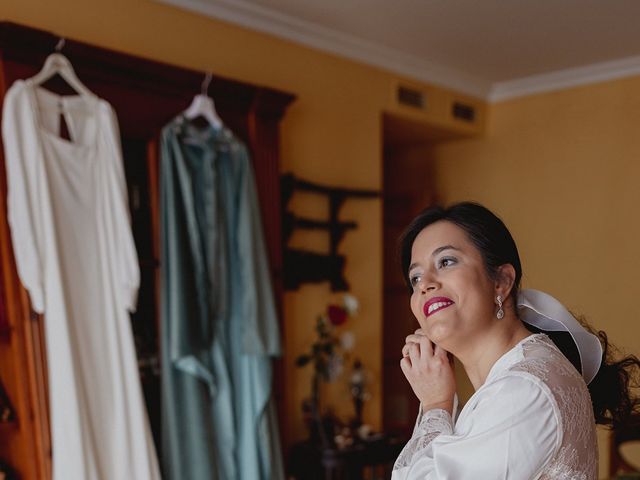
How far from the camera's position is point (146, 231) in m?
2.57

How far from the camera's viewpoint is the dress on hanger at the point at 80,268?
2100 millimetres

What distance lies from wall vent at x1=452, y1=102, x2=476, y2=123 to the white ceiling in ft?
0.38

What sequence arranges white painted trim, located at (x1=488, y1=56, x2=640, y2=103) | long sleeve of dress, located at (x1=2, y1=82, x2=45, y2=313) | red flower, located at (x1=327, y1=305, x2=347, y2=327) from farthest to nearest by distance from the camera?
white painted trim, located at (x1=488, y1=56, x2=640, y2=103) → red flower, located at (x1=327, y1=305, x2=347, y2=327) → long sleeve of dress, located at (x1=2, y1=82, x2=45, y2=313)

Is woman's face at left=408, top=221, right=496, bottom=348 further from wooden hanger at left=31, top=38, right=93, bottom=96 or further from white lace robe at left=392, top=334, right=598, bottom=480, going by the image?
wooden hanger at left=31, top=38, right=93, bottom=96

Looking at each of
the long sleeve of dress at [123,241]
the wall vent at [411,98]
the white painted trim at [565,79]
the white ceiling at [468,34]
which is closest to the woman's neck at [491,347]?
the long sleeve of dress at [123,241]

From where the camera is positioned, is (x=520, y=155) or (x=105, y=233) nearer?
(x=105, y=233)

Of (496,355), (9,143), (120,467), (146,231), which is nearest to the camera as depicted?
(496,355)

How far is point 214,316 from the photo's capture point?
2.63m

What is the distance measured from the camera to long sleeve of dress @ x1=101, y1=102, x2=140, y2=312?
227 cm

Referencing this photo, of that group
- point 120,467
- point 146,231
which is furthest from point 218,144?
point 120,467

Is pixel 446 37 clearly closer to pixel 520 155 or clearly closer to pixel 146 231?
pixel 520 155

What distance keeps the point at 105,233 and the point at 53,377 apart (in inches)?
20.3

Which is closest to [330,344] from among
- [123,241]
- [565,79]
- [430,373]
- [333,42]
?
[123,241]

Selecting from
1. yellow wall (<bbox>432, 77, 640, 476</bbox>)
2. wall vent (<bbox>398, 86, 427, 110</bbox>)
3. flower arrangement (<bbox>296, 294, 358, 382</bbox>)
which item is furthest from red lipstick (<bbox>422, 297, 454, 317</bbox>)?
yellow wall (<bbox>432, 77, 640, 476</bbox>)
